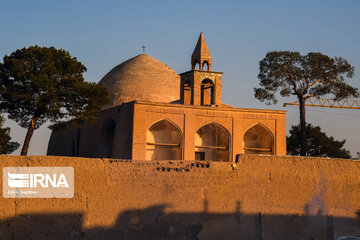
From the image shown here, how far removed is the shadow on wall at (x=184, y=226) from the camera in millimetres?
10156

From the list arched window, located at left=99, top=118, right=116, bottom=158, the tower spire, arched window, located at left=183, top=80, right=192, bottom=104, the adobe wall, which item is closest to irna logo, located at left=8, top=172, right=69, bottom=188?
the adobe wall

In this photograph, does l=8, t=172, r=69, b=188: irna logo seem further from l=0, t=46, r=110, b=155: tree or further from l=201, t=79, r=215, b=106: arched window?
l=201, t=79, r=215, b=106: arched window

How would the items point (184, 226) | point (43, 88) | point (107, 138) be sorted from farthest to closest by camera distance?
point (107, 138), point (43, 88), point (184, 226)

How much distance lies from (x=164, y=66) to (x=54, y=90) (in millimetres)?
11806

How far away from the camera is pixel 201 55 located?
2948cm

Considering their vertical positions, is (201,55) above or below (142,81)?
above

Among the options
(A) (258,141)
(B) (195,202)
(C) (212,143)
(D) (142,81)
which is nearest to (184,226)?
(B) (195,202)

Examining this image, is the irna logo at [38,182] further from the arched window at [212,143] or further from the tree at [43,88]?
the arched window at [212,143]

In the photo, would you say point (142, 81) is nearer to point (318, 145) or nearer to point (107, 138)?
point (107, 138)

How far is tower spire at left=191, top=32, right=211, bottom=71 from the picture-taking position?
96.8ft

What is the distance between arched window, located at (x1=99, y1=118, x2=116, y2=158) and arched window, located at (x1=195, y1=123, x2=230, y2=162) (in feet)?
14.8

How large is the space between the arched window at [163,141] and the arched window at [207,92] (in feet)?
9.72

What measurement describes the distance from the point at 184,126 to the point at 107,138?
466 centimetres

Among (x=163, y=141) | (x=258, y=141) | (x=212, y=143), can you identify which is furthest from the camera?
(x=258, y=141)
